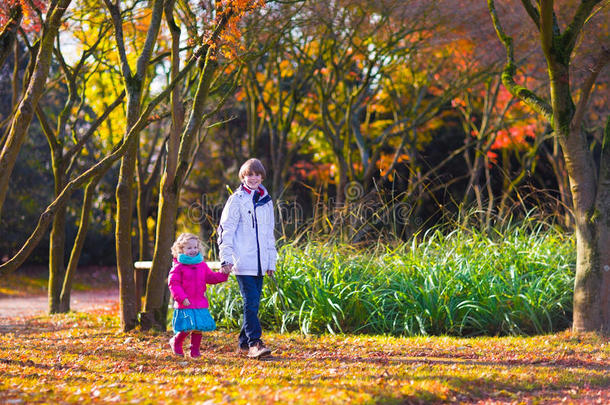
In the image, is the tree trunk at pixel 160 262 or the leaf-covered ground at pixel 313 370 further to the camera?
the tree trunk at pixel 160 262

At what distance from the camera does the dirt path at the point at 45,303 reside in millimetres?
13898

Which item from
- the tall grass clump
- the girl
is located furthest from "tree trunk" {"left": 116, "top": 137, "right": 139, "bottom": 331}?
the girl

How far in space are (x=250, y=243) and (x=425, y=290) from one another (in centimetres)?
292

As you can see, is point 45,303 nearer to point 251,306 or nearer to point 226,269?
point 251,306

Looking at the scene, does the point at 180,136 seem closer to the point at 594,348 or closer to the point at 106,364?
the point at 106,364

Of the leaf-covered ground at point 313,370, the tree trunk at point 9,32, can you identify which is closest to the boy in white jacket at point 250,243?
the leaf-covered ground at point 313,370

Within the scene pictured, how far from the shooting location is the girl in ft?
21.4

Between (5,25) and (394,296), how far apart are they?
5.20 meters

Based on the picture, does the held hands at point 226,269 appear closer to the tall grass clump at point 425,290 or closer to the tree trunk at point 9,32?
the tall grass clump at point 425,290

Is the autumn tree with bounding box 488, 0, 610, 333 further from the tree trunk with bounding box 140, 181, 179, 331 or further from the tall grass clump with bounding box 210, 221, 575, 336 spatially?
the tree trunk with bounding box 140, 181, 179, 331

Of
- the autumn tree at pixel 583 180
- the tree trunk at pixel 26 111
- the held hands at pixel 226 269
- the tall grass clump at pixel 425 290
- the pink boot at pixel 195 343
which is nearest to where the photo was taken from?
the held hands at pixel 226 269

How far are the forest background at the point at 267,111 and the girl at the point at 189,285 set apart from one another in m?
1.25

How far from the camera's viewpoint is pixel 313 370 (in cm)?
593

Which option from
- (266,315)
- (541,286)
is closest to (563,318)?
(541,286)
